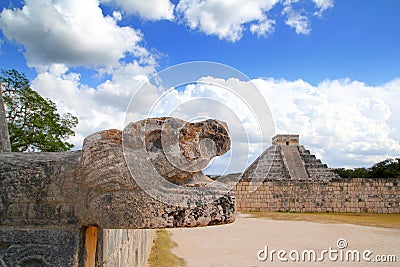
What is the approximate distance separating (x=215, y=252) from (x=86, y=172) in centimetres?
680

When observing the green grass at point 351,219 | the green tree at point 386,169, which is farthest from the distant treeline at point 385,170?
the green grass at point 351,219

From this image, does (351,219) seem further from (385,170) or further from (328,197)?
(385,170)

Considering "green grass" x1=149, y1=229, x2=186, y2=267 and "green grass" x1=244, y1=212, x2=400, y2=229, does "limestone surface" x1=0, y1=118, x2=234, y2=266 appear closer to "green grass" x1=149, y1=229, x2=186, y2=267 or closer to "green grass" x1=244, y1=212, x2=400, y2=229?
"green grass" x1=149, y1=229, x2=186, y2=267

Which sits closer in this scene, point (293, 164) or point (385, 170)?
point (293, 164)

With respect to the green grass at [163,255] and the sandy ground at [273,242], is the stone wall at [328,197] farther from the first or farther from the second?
the green grass at [163,255]

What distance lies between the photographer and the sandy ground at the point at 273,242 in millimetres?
7207

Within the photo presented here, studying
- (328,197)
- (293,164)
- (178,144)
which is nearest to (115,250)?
(178,144)

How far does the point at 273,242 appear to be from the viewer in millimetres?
9641

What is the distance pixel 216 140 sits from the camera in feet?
5.99

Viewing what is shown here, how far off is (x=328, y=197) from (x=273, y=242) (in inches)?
439

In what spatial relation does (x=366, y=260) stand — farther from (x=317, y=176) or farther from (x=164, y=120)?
(x=317, y=176)

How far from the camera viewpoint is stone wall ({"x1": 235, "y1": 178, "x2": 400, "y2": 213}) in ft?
64.2

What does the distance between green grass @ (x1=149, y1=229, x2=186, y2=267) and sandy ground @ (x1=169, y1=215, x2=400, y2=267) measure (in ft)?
0.65

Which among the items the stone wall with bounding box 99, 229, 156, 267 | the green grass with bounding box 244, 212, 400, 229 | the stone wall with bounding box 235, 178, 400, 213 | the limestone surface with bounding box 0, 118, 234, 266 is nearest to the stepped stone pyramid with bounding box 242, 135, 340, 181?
the stone wall with bounding box 235, 178, 400, 213
